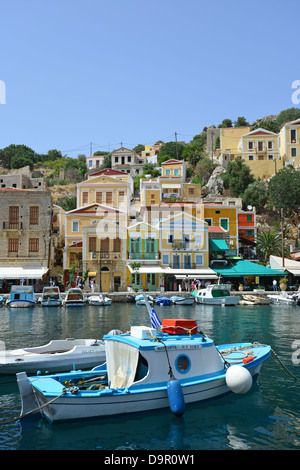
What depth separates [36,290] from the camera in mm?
45094

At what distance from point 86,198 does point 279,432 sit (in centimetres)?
5168

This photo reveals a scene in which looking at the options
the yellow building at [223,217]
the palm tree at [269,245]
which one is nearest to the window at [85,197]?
the yellow building at [223,217]

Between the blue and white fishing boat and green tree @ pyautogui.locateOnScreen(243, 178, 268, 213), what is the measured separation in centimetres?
6102

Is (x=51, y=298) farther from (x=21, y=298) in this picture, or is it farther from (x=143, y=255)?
(x=143, y=255)

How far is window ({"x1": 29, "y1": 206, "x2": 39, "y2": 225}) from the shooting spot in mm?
48688

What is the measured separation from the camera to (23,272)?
4500 cm

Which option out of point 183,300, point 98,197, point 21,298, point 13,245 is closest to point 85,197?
point 98,197

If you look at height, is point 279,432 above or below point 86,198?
below

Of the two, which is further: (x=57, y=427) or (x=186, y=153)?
(x=186, y=153)

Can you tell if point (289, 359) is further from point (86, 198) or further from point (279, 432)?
point (86, 198)

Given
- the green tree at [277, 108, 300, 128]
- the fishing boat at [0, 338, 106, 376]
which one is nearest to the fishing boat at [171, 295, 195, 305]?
the fishing boat at [0, 338, 106, 376]

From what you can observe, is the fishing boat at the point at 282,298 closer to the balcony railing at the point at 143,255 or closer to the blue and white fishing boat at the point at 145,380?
the balcony railing at the point at 143,255

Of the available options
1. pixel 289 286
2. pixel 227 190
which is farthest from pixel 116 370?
pixel 227 190
